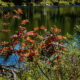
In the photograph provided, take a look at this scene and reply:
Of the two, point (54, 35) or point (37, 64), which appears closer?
point (37, 64)

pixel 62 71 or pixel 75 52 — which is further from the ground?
pixel 75 52

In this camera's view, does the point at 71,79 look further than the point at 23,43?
No

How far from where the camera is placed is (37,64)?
8.81m

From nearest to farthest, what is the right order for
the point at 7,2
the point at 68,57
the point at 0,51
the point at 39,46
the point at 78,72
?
the point at 78,72
the point at 68,57
the point at 39,46
the point at 0,51
the point at 7,2

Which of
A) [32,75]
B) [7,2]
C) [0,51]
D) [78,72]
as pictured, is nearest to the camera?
[78,72]

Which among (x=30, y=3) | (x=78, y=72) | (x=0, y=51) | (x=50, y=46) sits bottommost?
(x=30, y=3)

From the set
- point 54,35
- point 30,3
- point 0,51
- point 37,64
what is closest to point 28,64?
point 37,64

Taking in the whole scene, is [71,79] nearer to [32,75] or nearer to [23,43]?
[32,75]

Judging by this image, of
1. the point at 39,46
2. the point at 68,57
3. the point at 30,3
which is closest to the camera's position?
the point at 68,57

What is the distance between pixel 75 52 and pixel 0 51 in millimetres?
7666

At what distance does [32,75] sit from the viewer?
8891mm

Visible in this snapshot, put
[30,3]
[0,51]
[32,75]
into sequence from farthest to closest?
[30,3] < [0,51] < [32,75]

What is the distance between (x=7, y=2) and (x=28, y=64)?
161 m

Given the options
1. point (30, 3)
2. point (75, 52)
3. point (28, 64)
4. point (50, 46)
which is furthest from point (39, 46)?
point (30, 3)
